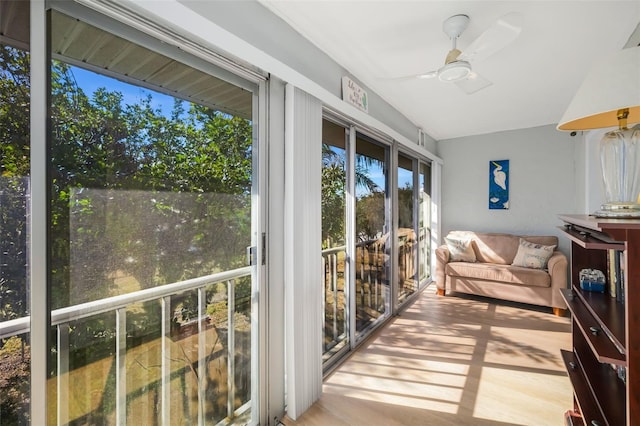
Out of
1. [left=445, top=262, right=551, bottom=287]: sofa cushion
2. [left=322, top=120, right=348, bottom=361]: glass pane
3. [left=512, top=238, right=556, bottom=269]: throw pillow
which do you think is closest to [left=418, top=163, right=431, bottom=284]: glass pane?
[left=445, top=262, right=551, bottom=287]: sofa cushion

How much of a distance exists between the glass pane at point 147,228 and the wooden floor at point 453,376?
0.81 m

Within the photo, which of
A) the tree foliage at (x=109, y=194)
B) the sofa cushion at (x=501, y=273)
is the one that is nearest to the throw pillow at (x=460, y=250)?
→ the sofa cushion at (x=501, y=273)

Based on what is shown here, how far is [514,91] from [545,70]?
1.72 ft

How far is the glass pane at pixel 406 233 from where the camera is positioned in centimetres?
394

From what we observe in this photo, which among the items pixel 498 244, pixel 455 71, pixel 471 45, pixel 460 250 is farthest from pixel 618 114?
pixel 498 244

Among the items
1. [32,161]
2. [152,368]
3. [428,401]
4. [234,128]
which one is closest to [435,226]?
[428,401]

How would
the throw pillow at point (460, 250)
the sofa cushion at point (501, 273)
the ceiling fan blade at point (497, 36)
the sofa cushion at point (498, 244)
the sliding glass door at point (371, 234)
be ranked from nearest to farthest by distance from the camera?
1. the ceiling fan blade at point (497, 36)
2. the sliding glass door at point (371, 234)
3. the sofa cushion at point (501, 273)
4. the sofa cushion at point (498, 244)
5. the throw pillow at point (460, 250)

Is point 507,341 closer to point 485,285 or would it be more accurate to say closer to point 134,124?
point 485,285

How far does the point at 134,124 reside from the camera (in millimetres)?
1255

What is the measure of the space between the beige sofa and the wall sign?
2.75m

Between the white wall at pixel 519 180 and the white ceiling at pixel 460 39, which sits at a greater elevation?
the white ceiling at pixel 460 39

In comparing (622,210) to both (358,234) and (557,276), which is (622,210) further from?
(557,276)

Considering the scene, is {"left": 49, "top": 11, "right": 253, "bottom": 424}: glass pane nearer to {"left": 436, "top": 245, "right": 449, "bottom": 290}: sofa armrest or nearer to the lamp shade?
the lamp shade

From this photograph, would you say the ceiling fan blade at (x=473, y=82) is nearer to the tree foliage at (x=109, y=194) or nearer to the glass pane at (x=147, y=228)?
the glass pane at (x=147, y=228)
